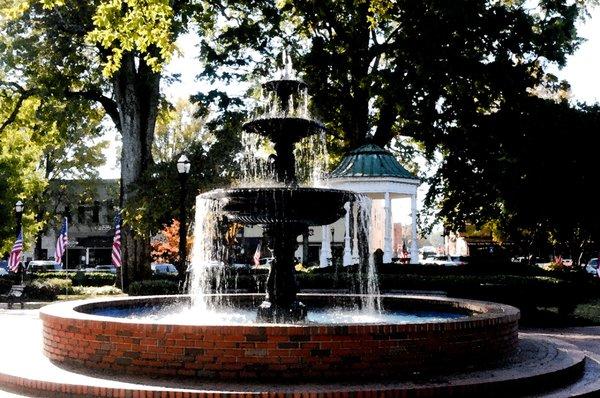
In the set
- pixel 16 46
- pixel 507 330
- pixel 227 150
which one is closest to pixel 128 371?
pixel 507 330

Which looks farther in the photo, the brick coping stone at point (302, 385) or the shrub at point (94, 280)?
the shrub at point (94, 280)

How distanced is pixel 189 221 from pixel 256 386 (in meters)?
28.1

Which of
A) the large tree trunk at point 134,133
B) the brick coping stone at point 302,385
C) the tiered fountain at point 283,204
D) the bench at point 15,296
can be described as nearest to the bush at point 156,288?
the bench at point 15,296

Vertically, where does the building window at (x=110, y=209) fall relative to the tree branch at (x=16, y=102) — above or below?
below

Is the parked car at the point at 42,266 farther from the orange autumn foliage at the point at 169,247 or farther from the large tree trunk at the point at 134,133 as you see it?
the large tree trunk at the point at 134,133

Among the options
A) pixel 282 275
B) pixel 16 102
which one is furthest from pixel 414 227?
pixel 282 275

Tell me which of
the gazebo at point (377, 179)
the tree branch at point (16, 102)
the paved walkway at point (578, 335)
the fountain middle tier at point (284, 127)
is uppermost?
the tree branch at point (16, 102)

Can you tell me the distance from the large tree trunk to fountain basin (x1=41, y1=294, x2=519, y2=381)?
70.0 ft

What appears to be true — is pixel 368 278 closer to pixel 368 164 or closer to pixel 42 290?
pixel 368 164

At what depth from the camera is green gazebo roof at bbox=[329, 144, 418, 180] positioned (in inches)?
1199

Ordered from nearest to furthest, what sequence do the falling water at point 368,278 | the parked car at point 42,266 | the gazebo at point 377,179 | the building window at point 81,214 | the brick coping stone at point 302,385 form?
the brick coping stone at point 302,385 < the falling water at point 368,278 < the gazebo at point 377,179 < the parked car at point 42,266 < the building window at point 81,214

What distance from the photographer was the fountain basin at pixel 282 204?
1007 cm

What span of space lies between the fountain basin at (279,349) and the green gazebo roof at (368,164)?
2229 centimetres

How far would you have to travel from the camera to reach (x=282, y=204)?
1016 centimetres
